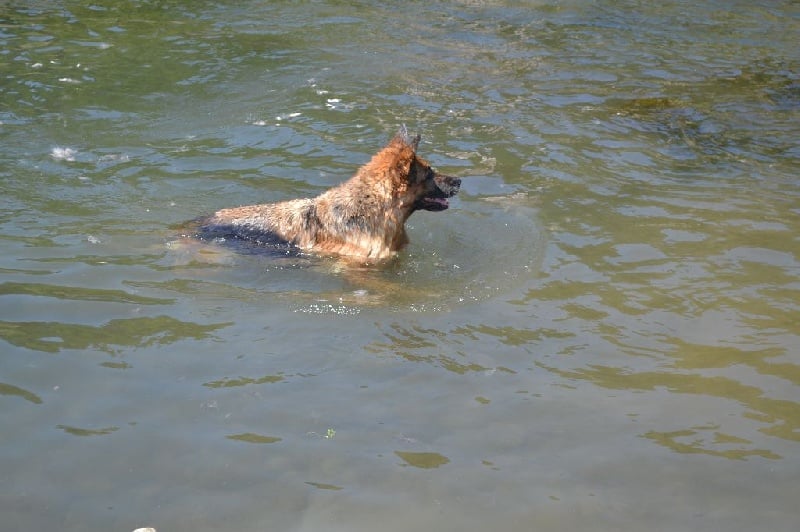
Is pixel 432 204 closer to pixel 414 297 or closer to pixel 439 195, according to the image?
pixel 439 195

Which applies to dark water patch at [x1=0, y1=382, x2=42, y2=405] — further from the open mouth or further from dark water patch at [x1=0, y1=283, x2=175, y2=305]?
the open mouth

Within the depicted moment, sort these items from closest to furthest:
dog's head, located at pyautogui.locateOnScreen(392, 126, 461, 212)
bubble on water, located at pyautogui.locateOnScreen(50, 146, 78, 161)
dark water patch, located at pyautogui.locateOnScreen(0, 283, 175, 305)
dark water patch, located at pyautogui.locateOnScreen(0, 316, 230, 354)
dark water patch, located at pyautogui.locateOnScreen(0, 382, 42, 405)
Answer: dark water patch, located at pyautogui.locateOnScreen(0, 382, 42, 405) → dark water patch, located at pyautogui.locateOnScreen(0, 316, 230, 354) → dark water patch, located at pyautogui.locateOnScreen(0, 283, 175, 305) → dog's head, located at pyautogui.locateOnScreen(392, 126, 461, 212) → bubble on water, located at pyautogui.locateOnScreen(50, 146, 78, 161)

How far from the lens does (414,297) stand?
330 inches

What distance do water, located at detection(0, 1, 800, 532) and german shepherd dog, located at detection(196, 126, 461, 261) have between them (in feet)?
1.14

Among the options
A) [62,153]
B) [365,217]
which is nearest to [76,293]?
[365,217]

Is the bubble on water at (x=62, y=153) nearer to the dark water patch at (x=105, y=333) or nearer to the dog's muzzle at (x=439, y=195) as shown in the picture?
the dark water patch at (x=105, y=333)

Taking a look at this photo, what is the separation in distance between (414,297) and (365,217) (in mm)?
1424

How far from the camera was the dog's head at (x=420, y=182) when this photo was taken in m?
9.34

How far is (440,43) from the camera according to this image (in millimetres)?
17016

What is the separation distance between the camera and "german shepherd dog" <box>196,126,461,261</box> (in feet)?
30.8

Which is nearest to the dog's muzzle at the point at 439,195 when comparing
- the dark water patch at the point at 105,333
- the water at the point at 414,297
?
the water at the point at 414,297

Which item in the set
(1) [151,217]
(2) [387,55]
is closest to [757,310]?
(1) [151,217]

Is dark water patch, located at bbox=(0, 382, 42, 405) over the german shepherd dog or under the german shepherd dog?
under

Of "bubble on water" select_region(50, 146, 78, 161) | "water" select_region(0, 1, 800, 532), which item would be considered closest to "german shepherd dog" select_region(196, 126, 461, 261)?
"water" select_region(0, 1, 800, 532)
